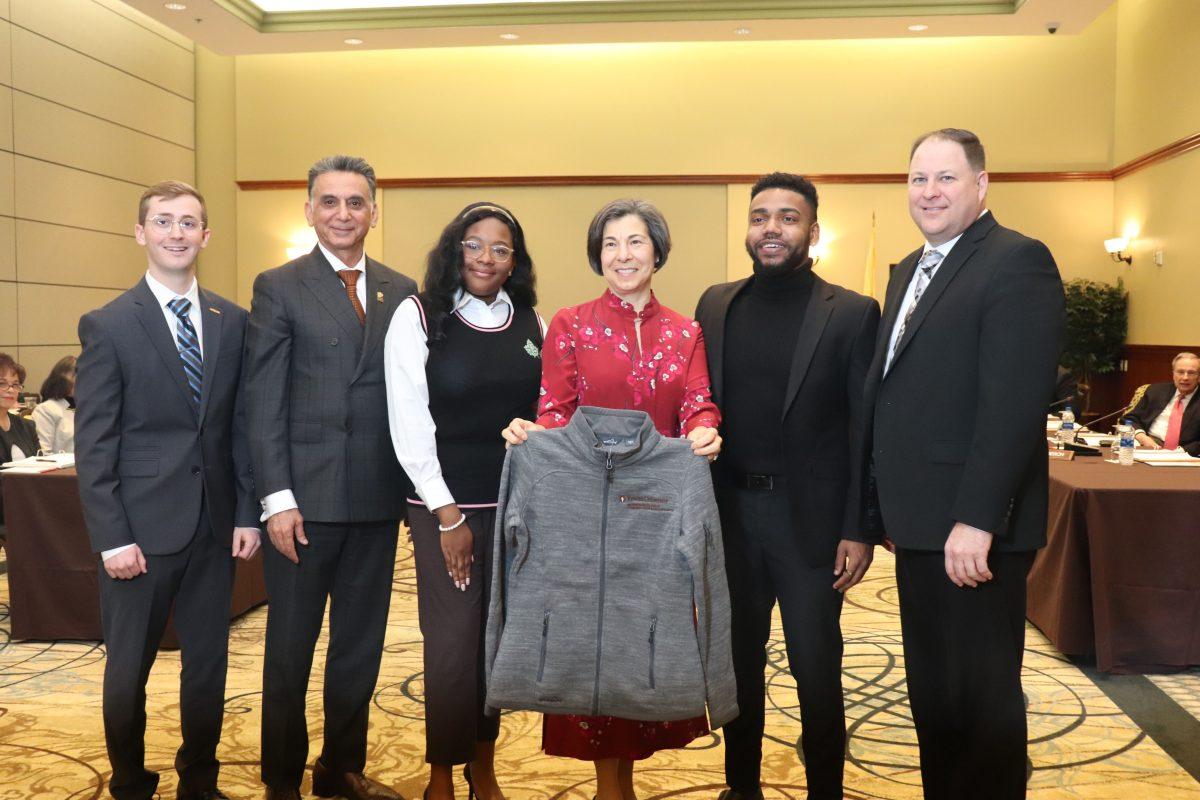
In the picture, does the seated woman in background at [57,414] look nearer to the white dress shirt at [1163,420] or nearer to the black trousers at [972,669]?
the black trousers at [972,669]

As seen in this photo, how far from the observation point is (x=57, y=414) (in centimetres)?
603

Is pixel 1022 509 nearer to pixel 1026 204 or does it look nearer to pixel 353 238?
pixel 353 238

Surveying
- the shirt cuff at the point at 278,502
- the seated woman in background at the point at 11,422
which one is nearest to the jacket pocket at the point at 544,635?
the shirt cuff at the point at 278,502

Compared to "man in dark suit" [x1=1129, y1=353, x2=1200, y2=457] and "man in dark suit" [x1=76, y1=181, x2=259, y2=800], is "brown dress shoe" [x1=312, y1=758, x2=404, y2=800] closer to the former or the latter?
"man in dark suit" [x1=76, y1=181, x2=259, y2=800]

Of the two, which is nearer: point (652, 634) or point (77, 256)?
point (652, 634)

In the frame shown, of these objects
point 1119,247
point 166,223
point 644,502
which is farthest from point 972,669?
point 1119,247

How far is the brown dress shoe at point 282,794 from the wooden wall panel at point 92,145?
7.56 metres

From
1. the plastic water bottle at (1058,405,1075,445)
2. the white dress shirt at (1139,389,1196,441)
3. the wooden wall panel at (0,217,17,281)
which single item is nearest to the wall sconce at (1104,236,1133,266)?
the white dress shirt at (1139,389,1196,441)

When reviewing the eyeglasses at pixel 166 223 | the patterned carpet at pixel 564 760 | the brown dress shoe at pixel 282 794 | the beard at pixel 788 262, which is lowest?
the patterned carpet at pixel 564 760

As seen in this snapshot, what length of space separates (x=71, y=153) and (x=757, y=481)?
8.68 metres

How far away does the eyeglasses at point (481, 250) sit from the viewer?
274 cm

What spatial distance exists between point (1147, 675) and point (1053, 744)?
3.53ft

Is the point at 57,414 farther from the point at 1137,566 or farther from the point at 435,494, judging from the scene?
the point at 1137,566

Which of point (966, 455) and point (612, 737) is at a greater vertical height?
point (966, 455)
